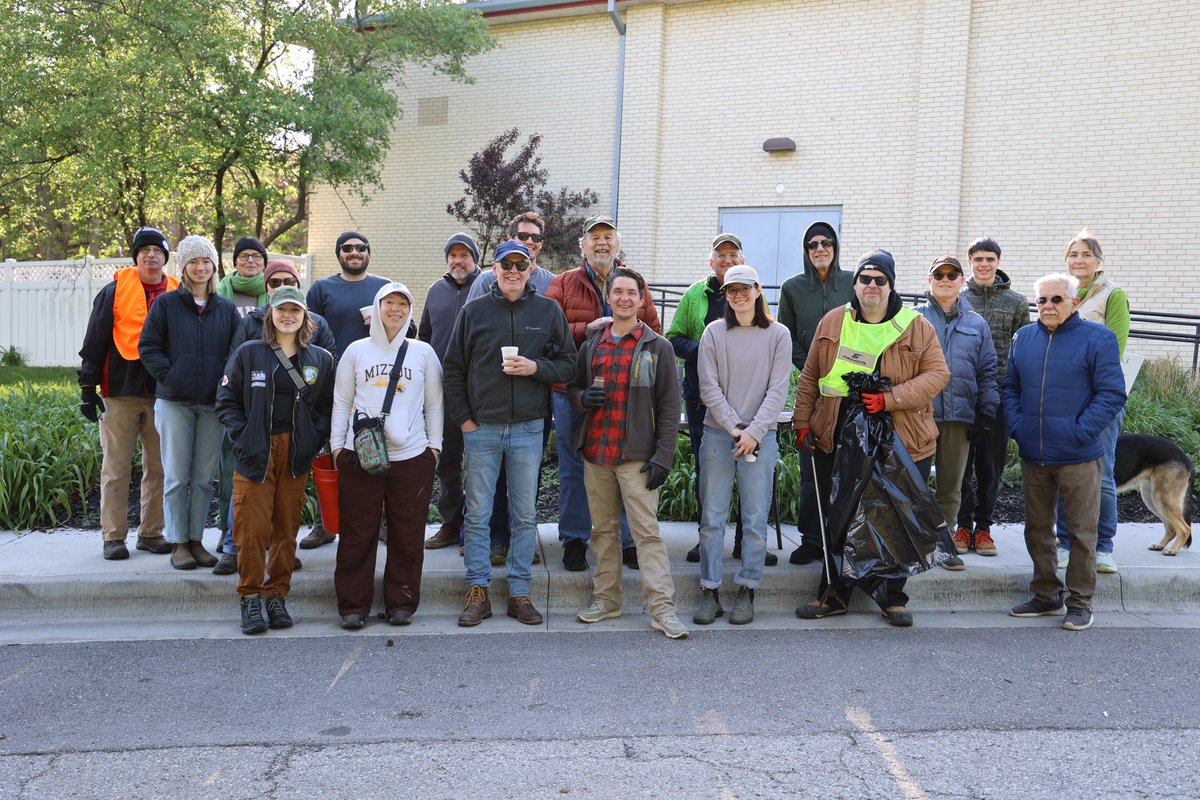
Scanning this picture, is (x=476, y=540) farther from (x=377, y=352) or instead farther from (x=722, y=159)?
(x=722, y=159)

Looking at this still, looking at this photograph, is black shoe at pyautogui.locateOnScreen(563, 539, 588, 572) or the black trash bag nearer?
the black trash bag

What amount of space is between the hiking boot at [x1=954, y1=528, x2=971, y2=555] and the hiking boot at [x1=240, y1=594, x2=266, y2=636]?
15.1ft

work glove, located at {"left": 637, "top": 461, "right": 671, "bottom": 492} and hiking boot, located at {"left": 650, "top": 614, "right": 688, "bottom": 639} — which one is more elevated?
work glove, located at {"left": 637, "top": 461, "right": 671, "bottom": 492}

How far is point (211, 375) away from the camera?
5.49 metres

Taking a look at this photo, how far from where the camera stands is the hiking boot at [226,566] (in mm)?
5426

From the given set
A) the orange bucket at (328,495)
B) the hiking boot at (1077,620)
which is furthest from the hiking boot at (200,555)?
the hiking boot at (1077,620)

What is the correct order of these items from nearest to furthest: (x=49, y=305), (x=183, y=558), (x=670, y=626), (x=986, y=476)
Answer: (x=670, y=626) < (x=183, y=558) < (x=986, y=476) < (x=49, y=305)

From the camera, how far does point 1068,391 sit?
17.2 feet

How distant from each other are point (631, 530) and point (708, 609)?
66 cm

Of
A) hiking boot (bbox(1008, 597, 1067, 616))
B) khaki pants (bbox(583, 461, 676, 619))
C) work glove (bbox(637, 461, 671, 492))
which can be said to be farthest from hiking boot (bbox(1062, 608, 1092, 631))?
work glove (bbox(637, 461, 671, 492))

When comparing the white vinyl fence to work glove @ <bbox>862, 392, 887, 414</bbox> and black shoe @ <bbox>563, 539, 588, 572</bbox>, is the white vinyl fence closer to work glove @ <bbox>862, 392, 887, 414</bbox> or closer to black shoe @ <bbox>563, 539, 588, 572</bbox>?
black shoe @ <bbox>563, 539, 588, 572</bbox>

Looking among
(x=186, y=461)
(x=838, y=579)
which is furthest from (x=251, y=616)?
(x=838, y=579)

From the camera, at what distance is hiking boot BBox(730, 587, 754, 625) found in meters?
5.21

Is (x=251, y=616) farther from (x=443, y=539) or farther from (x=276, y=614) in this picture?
(x=443, y=539)
